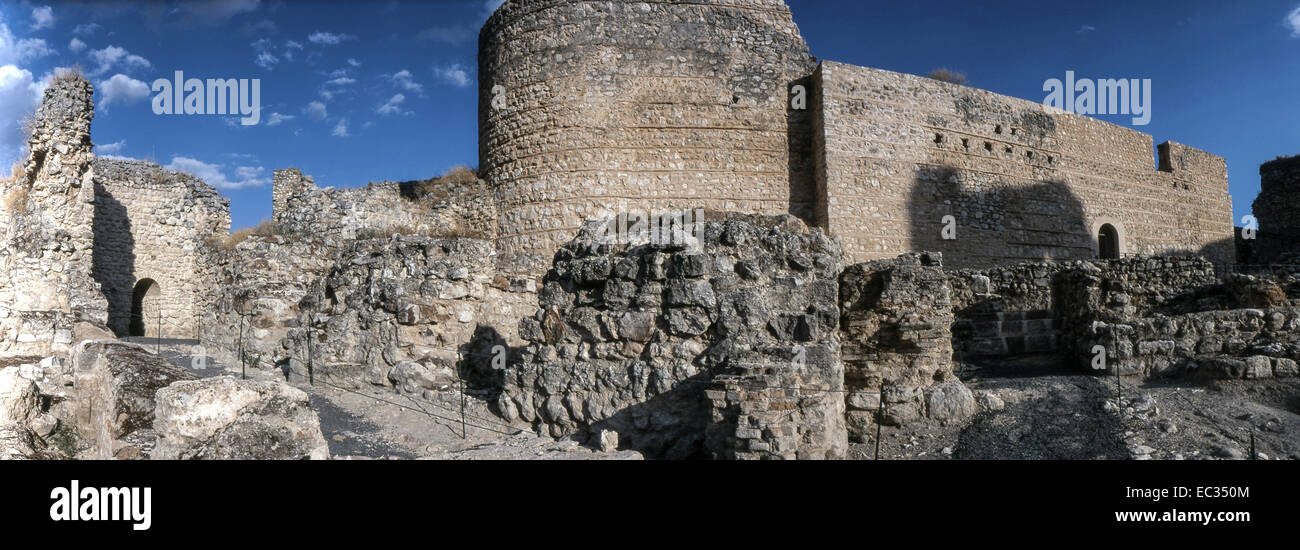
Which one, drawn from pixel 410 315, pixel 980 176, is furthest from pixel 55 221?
pixel 980 176

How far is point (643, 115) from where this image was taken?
586 inches

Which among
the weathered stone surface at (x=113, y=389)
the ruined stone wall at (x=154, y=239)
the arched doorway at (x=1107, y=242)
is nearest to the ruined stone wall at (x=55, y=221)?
the weathered stone surface at (x=113, y=389)

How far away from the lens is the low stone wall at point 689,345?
514 centimetres

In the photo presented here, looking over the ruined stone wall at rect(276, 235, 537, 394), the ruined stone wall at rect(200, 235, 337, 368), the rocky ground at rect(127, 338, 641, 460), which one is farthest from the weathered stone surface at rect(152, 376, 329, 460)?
the ruined stone wall at rect(200, 235, 337, 368)

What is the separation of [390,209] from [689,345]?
11.6 meters

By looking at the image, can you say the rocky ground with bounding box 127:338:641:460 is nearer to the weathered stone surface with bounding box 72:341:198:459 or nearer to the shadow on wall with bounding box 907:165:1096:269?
the weathered stone surface with bounding box 72:341:198:459

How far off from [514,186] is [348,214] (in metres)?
3.49

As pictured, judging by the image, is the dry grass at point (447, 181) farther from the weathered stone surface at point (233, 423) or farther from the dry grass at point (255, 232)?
→ the weathered stone surface at point (233, 423)

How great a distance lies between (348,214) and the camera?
1553 cm

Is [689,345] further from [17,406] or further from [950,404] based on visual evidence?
[17,406]

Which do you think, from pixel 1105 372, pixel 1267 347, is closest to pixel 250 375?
pixel 1105 372

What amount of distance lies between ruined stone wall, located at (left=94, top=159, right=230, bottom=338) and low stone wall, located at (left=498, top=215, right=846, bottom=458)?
12189mm

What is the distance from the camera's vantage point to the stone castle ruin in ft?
19.2
